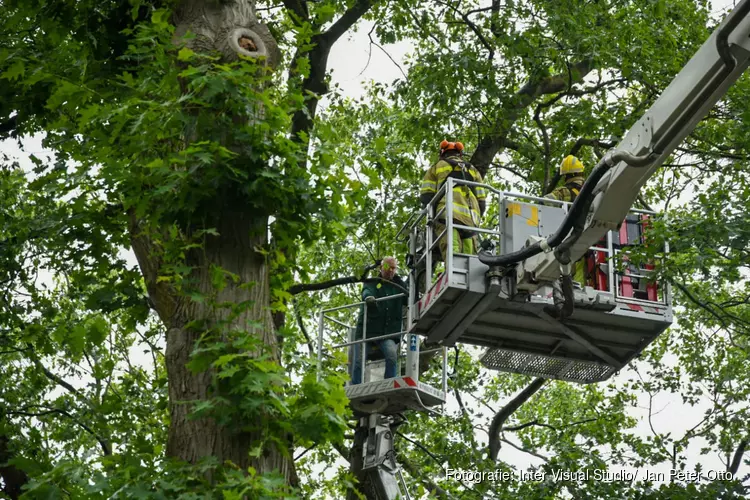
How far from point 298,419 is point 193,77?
2126 mm

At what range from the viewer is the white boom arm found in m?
6.33

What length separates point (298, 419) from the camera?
19.1 ft

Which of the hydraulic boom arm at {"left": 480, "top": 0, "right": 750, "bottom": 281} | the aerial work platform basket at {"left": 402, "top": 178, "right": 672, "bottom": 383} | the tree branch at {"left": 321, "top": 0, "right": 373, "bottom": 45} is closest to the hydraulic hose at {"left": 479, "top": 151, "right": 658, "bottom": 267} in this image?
the hydraulic boom arm at {"left": 480, "top": 0, "right": 750, "bottom": 281}

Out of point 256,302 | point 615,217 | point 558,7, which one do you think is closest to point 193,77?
point 256,302

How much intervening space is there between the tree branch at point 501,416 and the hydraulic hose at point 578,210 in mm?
5384

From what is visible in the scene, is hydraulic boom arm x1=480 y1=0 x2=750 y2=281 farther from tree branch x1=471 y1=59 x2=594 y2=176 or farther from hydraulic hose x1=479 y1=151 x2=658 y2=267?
tree branch x1=471 y1=59 x2=594 y2=176

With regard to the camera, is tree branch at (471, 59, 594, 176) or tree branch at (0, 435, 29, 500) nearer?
tree branch at (0, 435, 29, 500)

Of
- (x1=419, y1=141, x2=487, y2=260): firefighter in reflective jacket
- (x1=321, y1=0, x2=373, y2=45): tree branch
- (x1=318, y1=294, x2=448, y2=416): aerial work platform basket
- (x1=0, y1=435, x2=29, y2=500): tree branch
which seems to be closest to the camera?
(x1=419, y1=141, x2=487, y2=260): firefighter in reflective jacket

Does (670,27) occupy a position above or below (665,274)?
above

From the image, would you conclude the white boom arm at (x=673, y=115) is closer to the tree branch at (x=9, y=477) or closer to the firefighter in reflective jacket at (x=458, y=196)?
the firefighter in reflective jacket at (x=458, y=196)

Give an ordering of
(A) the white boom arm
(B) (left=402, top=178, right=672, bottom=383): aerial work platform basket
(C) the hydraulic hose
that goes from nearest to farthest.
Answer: (A) the white boom arm → (C) the hydraulic hose → (B) (left=402, top=178, right=672, bottom=383): aerial work platform basket

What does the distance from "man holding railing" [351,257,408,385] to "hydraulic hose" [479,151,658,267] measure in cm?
274

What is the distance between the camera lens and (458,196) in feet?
34.0

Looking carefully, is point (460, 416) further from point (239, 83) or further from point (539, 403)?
point (239, 83)
